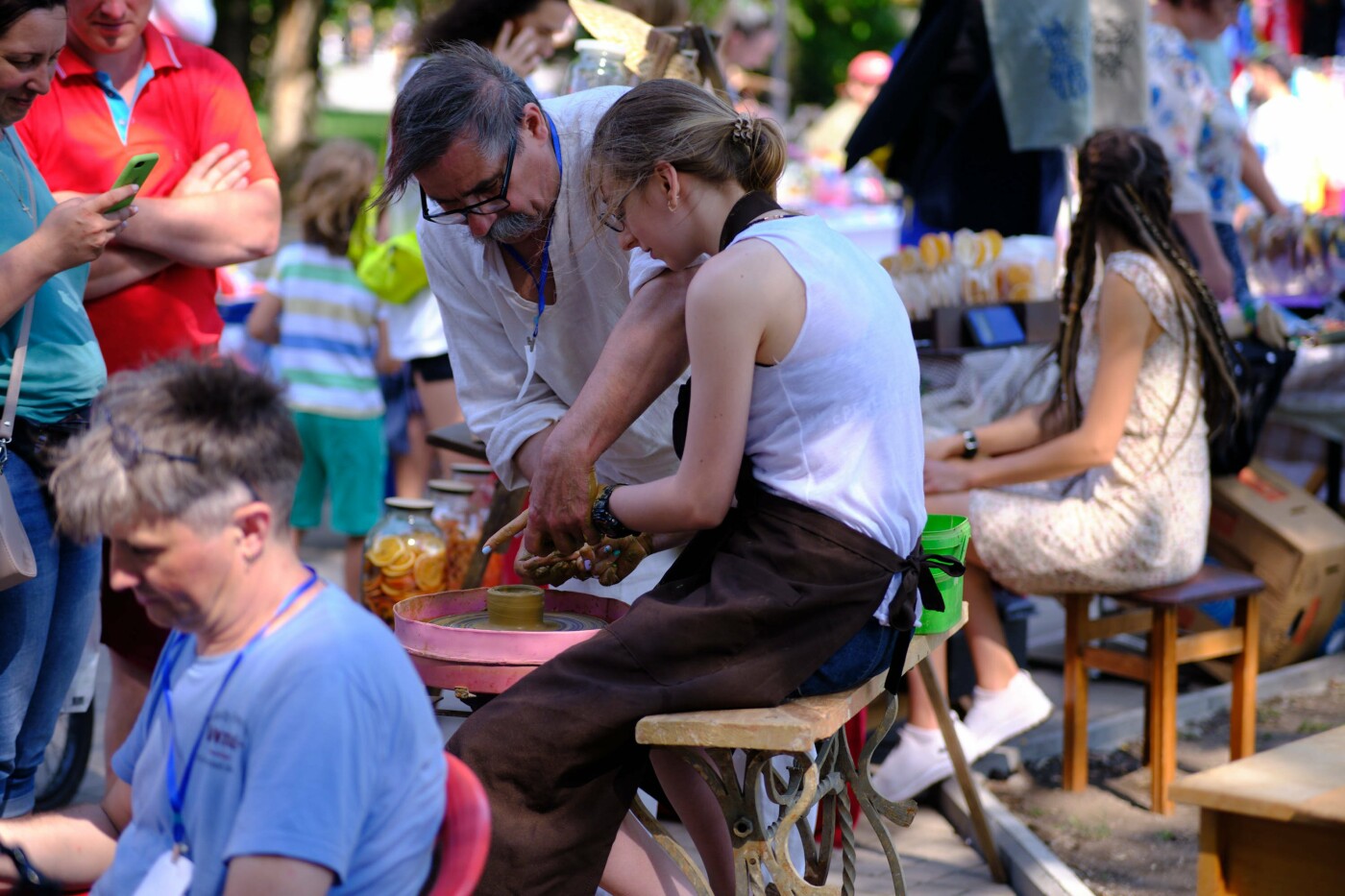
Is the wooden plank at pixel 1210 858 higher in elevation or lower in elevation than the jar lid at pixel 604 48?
lower

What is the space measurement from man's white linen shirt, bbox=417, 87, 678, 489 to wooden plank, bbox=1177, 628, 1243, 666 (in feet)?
6.34

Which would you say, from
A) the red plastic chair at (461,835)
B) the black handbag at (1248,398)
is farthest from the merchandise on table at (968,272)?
the red plastic chair at (461,835)

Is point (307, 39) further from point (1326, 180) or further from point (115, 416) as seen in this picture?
point (115, 416)

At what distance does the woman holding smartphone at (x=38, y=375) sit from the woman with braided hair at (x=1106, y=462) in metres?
2.18

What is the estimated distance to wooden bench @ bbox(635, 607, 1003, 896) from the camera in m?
2.11

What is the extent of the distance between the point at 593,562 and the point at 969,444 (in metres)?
2.09

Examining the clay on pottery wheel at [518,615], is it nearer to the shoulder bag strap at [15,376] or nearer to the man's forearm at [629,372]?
the man's forearm at [629,372]

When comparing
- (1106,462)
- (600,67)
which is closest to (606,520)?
(600,67)

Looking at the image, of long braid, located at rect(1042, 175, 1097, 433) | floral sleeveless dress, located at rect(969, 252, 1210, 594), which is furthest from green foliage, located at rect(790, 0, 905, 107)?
floral sleeveless dress, located at rect(969, 252, 1210, 594)

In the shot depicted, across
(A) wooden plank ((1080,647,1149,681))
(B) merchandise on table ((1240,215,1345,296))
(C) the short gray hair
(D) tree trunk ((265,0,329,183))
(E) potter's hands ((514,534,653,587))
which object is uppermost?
(C) the short gray hair

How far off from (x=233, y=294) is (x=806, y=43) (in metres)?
25.1

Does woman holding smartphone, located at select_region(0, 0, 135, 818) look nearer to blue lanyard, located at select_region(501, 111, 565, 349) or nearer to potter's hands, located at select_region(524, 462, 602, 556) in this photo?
blue lanyard, located at select_region(501, 111, 565, 349)

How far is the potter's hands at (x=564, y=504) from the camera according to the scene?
2.37m

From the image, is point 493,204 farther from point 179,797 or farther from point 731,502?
point 179,797
